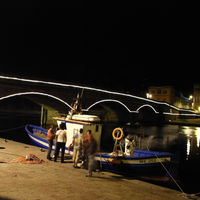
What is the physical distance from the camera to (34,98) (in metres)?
42.7

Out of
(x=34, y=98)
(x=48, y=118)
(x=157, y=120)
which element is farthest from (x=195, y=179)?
(x=157, y=120)

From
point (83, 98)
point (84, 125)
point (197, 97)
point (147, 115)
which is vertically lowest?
point (147, 115)

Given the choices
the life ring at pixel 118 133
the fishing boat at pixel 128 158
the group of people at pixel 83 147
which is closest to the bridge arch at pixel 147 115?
the life ring at pixel 118 133

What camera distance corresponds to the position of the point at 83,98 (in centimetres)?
4672

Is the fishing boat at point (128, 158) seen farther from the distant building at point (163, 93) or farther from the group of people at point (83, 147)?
the distant building at point (163, 93)

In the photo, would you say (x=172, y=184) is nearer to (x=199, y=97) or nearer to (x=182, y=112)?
(x=182, y=112)

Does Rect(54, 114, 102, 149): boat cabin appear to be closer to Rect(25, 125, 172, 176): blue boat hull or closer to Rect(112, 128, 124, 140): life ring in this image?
Rect(112, 128, 124, 140): life ring

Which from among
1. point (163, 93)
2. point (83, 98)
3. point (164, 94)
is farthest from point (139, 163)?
point (163, 93)

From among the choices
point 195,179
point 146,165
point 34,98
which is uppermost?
point 34,98

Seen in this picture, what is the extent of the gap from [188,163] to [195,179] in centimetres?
523

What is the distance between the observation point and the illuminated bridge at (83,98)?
116ft

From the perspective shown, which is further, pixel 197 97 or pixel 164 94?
pixel 197 97

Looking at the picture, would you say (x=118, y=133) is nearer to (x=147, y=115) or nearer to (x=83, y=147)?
(x=83, y=147)

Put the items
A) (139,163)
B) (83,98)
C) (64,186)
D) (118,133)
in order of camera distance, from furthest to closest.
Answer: (83,98), (118,133), (139,163), (64,186)
